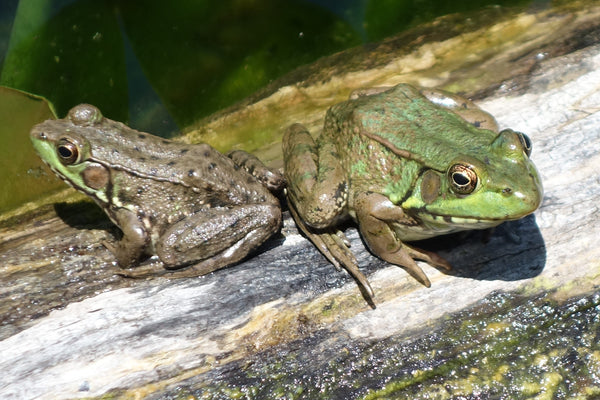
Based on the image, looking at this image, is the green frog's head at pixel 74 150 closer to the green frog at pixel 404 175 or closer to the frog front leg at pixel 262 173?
the frog front leg at pixel 262 173

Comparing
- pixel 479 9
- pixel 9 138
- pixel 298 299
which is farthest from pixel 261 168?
pixel 479 9

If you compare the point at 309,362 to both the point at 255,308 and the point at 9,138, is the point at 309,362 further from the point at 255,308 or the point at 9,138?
the point at 9,138

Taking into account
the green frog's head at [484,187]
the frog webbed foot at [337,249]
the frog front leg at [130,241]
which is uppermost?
the frog front leg at [130,241]

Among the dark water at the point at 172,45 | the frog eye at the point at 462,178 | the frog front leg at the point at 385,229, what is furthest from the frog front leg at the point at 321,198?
the dark water at the point at 172,45

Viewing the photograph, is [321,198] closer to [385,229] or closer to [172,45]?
[385,229]

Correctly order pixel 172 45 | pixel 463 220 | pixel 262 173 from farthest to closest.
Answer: pixel 172 45 < pixel 262 173 < pixel 463 220

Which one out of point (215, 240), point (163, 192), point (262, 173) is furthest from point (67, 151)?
point (262, 173)

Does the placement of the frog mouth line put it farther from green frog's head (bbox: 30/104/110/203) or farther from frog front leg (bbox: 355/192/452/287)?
green frog's head (bbox: 30/104/110/203)
